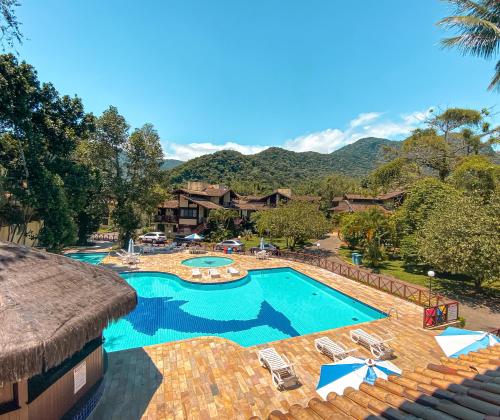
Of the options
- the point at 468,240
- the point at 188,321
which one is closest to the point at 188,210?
the point at 188,321

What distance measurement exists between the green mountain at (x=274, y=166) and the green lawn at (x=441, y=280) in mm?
61057

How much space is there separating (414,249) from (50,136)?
28283 millimetres

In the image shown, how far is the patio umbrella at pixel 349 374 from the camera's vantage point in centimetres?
597

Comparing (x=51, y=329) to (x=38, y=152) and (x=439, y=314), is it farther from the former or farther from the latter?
(x=38, y=152)

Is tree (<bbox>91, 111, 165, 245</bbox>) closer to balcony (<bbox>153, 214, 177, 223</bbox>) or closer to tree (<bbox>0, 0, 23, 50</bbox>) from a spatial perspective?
balcony (<bbox>153, 214, 177, 223</bbox>)

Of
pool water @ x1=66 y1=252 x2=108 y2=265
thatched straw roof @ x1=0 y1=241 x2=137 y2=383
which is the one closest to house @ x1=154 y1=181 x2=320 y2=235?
pool water @ x1=66 y1=252 x2=108 y2=265

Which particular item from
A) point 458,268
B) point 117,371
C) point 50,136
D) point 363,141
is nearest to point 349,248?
point 458,268

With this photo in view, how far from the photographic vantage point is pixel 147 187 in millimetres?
29328

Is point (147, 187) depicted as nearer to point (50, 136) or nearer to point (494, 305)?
point (50, 136)

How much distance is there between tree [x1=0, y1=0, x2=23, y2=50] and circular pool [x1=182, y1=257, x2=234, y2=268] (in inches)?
739

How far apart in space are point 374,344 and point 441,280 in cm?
1273

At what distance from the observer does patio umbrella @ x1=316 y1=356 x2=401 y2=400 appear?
5.97 metres

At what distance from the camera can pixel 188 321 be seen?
1343cm

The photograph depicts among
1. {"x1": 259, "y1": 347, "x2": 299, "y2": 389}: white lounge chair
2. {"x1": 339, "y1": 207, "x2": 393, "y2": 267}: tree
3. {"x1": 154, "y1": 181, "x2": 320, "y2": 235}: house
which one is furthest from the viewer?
{"x1": 154, "y1": 181, "x2": 320, "y2": 235}: house
